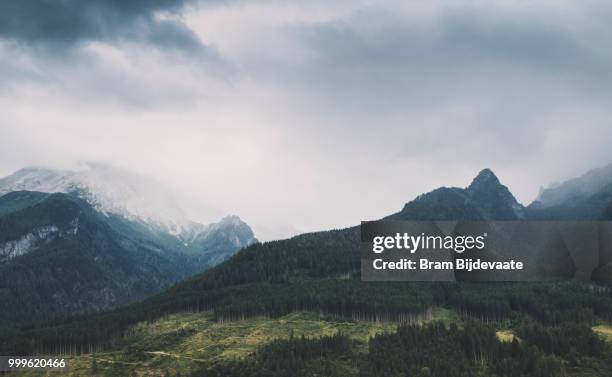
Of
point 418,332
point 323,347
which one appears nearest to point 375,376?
point 323,347

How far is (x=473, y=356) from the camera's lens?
150 m

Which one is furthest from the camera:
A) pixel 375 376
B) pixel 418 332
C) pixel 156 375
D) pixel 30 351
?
pixel 30 351

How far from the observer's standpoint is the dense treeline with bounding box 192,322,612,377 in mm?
134375

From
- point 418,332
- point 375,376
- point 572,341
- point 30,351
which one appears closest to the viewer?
point 375,376

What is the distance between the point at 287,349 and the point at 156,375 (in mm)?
41465

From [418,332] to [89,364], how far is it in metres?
115

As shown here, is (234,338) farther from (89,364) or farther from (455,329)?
(455,329)

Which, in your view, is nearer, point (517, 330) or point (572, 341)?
point (572, 341)

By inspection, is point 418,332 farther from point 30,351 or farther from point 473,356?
point 30,351

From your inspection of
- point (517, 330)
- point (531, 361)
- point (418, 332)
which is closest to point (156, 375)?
point (418, 332)

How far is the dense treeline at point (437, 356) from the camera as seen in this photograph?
13438cm

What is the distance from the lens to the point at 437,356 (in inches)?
5650

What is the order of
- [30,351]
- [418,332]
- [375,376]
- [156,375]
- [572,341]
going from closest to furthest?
[375,376] < [156,375] < [572,341] < [418,332] < [30,351]

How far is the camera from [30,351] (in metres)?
183
